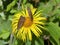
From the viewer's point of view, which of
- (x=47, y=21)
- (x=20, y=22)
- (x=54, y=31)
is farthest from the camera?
(x=47, y=21)

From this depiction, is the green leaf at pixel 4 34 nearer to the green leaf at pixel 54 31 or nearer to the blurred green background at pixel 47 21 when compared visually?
the blurred green background at pixel 47 21

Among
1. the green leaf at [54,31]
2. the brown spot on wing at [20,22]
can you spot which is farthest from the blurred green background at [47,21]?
the brown spot on wing at [20,22]

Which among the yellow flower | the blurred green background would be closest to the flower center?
the yellow flower

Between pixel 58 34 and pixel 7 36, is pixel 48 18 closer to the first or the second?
pixel 58 34

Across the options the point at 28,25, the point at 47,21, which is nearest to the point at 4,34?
the point at 28,25

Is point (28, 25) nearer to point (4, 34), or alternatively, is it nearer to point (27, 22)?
point (27, 22)

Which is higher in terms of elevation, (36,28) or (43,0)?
(43,0)

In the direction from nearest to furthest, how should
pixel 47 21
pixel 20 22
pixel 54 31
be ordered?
1. pixel 20 22
2. pixel 54 31
3. pixel 47 21

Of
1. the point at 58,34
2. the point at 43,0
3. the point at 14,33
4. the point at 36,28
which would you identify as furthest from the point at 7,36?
the point at 43,0
